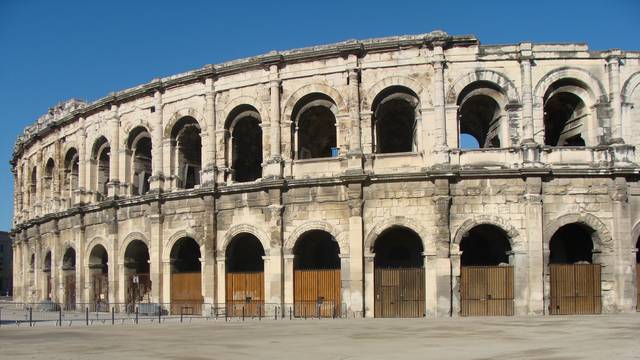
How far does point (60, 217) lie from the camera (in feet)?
117

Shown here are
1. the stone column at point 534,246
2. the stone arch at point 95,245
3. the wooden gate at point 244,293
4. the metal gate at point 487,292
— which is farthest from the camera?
the stone arch at point 95,245

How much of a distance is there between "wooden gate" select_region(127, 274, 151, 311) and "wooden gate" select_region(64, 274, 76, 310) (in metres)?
4.31

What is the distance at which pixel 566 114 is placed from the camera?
92.3ft

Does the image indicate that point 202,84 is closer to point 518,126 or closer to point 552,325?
point 518,126

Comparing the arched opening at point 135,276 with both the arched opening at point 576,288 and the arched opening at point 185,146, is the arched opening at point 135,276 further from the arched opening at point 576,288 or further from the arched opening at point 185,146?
the arched opening at point 576,288

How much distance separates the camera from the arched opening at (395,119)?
86.7ft

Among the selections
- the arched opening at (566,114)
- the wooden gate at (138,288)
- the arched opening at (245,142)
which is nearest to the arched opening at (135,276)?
the wooden gate at (138,288)

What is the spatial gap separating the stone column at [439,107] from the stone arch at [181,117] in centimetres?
917

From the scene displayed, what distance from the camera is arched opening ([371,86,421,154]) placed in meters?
26.4

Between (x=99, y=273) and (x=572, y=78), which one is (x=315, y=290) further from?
(x=99, y=273)

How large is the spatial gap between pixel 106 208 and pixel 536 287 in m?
18.2

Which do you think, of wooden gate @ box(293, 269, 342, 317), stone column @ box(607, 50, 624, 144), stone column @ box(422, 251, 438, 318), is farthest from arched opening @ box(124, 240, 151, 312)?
stone column @ box(607, 50, 624, 144)

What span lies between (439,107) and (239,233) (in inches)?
341

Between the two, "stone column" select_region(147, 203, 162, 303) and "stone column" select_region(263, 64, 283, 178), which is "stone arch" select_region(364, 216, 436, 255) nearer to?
"stone column" select_region(263, 64, 283, 178)
